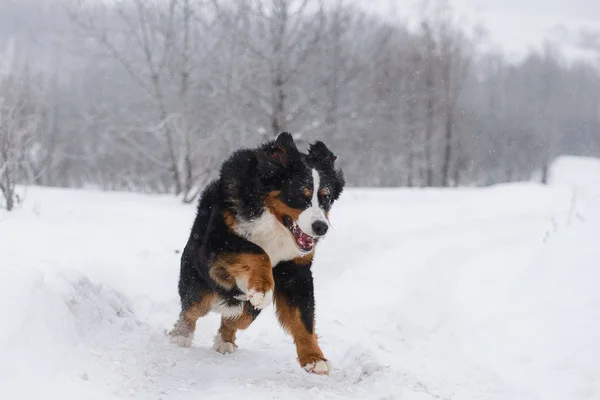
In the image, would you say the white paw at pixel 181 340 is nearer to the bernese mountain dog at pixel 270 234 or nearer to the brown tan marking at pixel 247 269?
the bernese mountain dog at pixel 270 234

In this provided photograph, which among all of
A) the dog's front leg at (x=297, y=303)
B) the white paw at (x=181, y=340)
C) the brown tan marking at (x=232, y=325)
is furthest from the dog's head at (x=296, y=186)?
the white paw at (x=181, y=340)

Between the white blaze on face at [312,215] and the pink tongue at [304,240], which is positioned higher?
the white blaze on face at [312,215]

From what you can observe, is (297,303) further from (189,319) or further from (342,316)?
(342,316)

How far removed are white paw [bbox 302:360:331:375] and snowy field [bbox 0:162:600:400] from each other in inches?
2.6

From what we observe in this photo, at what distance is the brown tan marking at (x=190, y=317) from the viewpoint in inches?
183

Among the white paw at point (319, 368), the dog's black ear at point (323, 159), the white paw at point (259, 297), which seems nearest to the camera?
the white paw at point (259, 297)

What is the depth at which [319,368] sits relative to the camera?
406 centimetres

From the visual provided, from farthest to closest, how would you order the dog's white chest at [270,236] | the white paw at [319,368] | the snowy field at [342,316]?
1. the dog's white chest at [270,236]
2. the white paw at [319,368]
3. the snowy field at [342,316]

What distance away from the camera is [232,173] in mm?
4504

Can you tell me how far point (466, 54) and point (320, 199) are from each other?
2921cm

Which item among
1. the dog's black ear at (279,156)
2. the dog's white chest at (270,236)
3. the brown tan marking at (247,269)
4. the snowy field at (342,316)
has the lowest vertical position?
the snowy field at (342,316)

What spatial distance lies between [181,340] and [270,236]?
47.1 inches

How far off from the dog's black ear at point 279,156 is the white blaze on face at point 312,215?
0.28 metres

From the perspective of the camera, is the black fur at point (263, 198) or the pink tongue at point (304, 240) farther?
the black fur at point (263, 198)
